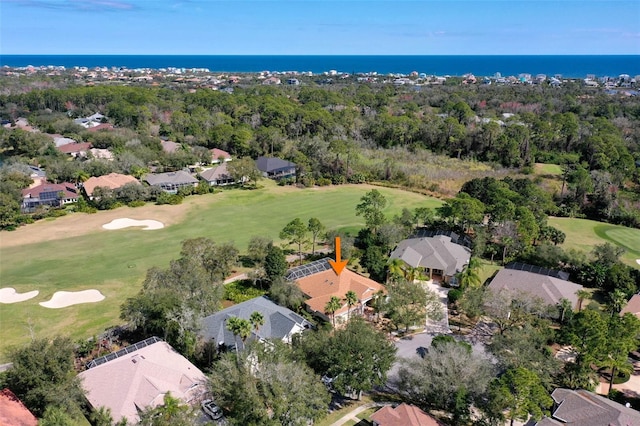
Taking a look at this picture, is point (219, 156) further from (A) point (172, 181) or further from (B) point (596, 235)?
(B) point (596, 235)

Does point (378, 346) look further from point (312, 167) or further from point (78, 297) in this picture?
point (312, 167)

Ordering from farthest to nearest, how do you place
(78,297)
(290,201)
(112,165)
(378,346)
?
(112,165)
(290,201)
(78,297)
(378,346)

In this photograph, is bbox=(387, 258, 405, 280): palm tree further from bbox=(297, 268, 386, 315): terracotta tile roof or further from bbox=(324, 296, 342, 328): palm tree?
bbox=(324, 296, 342, 328): palm tree

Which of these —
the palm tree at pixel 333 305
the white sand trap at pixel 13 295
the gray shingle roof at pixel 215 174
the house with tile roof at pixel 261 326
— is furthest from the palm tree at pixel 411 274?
the gray shingle roof at pixel 215 174

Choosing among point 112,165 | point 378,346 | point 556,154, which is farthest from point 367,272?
point 556,154

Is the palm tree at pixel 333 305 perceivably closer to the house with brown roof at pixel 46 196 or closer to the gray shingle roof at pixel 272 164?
the gray shingle roof at pixel 272 164

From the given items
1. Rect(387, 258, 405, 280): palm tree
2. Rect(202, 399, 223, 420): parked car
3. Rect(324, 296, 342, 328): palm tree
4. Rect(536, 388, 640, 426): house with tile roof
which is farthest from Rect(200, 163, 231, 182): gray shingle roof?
Rect(536, 388, 640, 426): house with tile roof

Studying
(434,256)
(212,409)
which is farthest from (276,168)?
(212,409)
